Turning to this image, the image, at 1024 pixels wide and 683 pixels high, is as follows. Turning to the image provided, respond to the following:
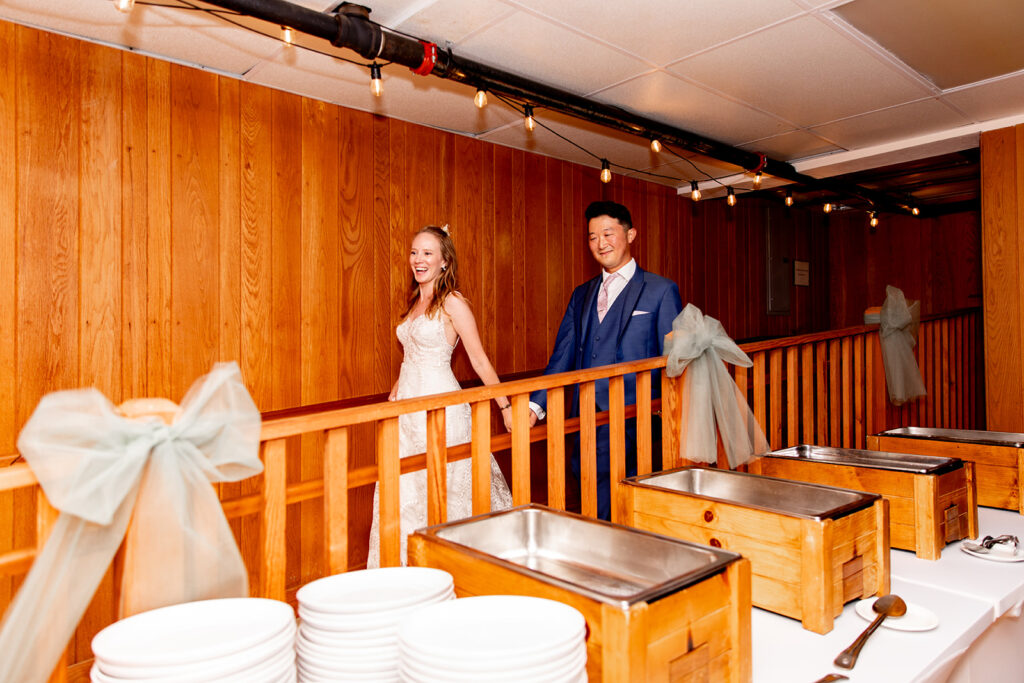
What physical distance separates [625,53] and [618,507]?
2.26 metres

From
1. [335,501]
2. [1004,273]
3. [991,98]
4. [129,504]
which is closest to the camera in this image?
[129,504]

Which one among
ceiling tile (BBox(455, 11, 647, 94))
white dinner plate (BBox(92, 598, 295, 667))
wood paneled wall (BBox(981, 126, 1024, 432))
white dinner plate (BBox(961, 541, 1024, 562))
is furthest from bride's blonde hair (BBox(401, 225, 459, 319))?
wood paneled wall (BBox(981, 126, 1024, 432))

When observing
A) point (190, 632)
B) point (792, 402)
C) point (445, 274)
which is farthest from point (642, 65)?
point (190, 632)

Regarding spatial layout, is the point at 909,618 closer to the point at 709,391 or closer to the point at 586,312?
the point at 709,391

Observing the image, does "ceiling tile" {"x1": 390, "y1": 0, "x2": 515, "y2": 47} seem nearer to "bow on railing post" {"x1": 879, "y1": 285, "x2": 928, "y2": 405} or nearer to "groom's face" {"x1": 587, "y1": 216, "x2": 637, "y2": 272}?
"groom's face" {"x1": 587, "y1": 216, "x2": 637, "y2": 272}

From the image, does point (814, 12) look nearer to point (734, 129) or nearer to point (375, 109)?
point (734, 129)

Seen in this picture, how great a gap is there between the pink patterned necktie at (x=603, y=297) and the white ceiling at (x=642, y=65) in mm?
1064

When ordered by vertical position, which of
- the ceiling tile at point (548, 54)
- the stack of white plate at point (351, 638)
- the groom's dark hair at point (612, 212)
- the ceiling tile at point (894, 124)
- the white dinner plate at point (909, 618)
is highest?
the ceiling tile at point (894, 124)

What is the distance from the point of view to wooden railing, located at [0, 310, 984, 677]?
4.66 ft

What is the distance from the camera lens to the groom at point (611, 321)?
2.97 m

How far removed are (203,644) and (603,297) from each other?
2469 millimetres

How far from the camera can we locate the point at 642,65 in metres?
3.27

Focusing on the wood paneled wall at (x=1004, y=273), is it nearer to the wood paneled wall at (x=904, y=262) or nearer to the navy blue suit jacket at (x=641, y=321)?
the navy blue suit jacket at (x=641, y=321)

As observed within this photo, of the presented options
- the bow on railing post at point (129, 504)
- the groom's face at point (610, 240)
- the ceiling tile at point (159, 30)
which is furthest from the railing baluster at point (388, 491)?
the ceiling tile at point (159, 30)
